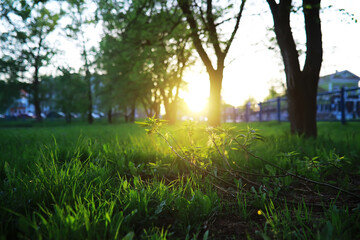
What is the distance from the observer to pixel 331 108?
14922 millimetres

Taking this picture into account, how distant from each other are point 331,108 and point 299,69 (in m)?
12.1

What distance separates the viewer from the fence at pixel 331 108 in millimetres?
10328

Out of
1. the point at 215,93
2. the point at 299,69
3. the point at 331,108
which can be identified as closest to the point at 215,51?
the point at 215,93

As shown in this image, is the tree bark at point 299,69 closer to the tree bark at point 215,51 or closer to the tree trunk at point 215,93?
the tree bark at point 215,51

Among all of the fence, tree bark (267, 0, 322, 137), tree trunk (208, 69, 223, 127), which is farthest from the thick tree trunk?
tree bark (267, 0, 322, 137)

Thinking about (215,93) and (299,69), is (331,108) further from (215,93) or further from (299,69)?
(299,69)

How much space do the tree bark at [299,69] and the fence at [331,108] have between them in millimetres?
5803

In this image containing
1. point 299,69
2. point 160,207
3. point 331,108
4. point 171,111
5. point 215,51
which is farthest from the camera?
point 171,111

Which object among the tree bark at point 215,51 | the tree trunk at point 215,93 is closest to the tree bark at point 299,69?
the tree bark at point 215,51

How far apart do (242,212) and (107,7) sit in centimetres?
731

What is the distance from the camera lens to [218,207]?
1723mm

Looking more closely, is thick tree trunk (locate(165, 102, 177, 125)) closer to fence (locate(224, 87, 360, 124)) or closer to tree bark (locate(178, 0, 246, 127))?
fence (locate(224, 87, 360, 124))

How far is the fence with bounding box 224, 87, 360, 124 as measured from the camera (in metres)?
10.3

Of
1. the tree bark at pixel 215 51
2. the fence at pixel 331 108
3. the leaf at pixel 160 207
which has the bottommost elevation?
the leaf at pixel 160 207
